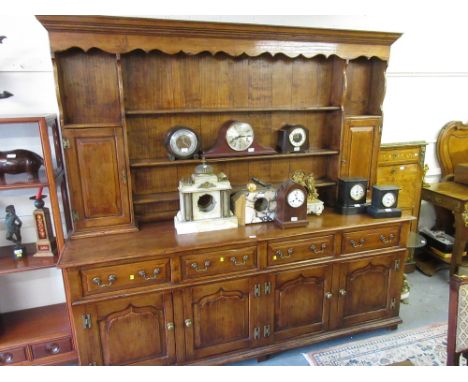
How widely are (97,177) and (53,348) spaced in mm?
1043

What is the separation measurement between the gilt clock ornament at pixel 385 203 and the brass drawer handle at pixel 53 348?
2.11m

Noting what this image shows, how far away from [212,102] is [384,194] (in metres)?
1.28

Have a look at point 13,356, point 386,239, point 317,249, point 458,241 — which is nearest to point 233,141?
point 317,249

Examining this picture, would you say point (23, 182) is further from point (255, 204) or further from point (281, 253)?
point (281, 253)

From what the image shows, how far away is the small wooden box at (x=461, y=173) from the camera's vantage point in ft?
9.88

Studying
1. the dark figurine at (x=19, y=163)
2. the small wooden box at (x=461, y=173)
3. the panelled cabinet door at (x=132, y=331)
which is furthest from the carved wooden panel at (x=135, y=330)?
the small wooden box at (x=461, y=173)

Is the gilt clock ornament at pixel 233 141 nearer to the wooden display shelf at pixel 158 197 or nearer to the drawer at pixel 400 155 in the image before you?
the wooden display shelf at pixel 158 197

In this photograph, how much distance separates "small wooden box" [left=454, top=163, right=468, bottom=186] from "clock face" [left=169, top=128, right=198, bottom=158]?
2.46 meters

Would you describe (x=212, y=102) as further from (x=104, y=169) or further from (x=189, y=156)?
(x=104, y=169)

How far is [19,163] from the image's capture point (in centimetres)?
181

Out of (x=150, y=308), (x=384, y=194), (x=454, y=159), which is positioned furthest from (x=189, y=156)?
(x=454, y=159)

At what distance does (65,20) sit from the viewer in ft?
5.49

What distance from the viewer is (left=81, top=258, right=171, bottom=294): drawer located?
173 cm

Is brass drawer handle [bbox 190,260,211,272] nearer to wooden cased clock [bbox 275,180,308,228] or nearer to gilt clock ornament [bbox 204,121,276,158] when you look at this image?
wooden cased clock [bbox 275,180,308,228]
